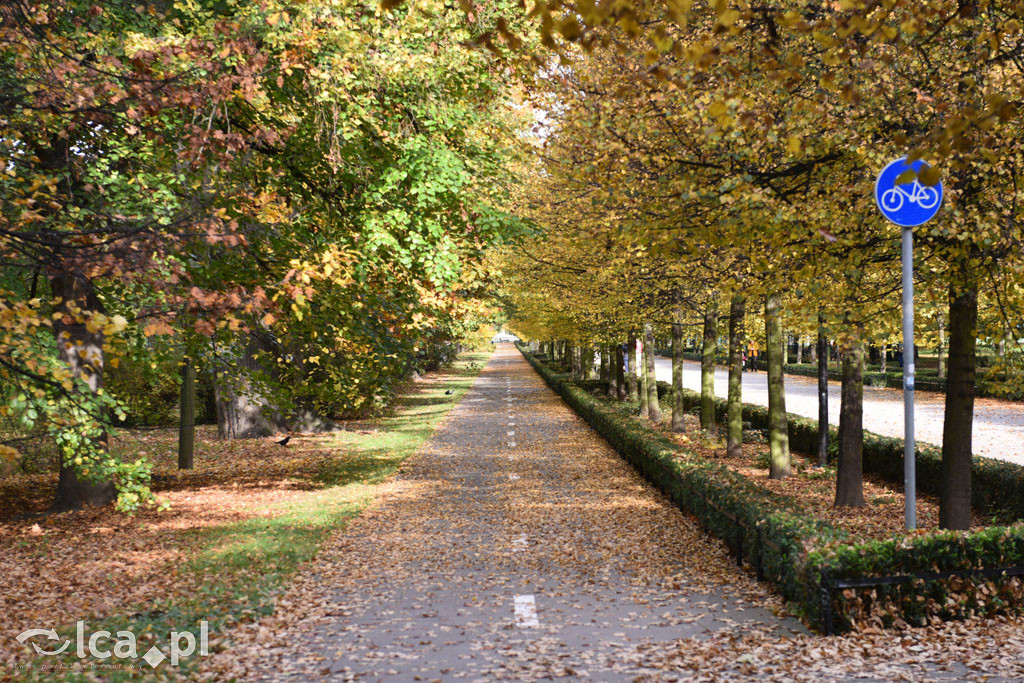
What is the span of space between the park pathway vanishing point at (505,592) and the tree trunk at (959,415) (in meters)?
2.13

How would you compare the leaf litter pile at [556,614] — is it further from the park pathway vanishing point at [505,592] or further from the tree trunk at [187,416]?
the tree trunk at [187,416]

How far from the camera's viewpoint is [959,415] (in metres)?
8.17

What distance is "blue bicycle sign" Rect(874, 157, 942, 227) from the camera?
264 inches

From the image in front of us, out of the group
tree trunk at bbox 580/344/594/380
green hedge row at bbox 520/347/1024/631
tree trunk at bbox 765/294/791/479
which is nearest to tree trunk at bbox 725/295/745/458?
tree trunk at bbox 765/294/791/479

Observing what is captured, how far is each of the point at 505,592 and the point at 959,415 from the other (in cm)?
466

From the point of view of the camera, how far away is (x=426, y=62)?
33.6ft

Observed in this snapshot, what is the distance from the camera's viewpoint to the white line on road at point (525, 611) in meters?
7.02

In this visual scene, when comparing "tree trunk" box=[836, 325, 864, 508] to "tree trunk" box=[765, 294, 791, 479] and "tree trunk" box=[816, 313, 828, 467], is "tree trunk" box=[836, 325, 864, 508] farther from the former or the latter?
"tree trunk" box=[816, 313, 828, 467]

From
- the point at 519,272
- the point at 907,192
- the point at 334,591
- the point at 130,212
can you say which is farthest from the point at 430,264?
the point at 519,272

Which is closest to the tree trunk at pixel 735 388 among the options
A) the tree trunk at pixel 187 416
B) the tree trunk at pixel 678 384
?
the tree trunk at pixel 678 384

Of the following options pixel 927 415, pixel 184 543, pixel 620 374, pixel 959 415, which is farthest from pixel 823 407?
pixel 620 374

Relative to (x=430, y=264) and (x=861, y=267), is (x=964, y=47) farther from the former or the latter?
(x=430, y=264)

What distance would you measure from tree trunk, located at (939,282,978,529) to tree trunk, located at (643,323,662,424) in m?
14.1

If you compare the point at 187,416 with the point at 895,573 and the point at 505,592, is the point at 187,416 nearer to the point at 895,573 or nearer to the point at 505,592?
the point at 505,592
